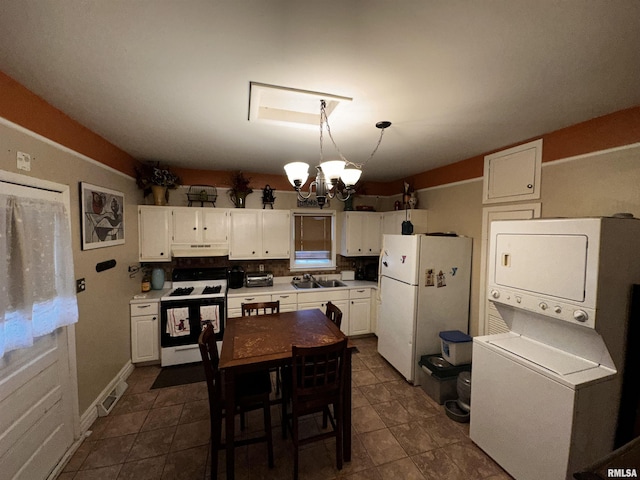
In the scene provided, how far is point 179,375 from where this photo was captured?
3.03 meters

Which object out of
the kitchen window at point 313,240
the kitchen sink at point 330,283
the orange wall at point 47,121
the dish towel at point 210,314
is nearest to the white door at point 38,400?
the orange wall at point 47,121

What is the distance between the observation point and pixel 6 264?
139cm

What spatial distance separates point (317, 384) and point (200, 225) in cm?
275

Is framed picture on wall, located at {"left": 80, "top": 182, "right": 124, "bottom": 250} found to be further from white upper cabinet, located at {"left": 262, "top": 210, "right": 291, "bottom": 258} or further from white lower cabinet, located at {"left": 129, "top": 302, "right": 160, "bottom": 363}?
white upper cabinet, located at {"left": 262, "top": 210, "right": 291, "bottom": 258}

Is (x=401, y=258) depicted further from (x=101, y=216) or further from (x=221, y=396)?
(x=101, y=216)

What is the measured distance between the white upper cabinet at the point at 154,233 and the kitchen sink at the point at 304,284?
6.02 feet

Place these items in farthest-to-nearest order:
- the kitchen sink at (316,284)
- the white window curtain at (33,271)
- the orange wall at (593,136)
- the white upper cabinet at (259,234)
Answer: the kitchen sink at (316,284), the white upper cabinet at (259,234), the orange wall at (593,136), the white window curtain at (33,271)

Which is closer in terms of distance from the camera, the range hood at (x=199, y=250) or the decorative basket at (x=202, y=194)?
the range hood at (x=199, y=250)

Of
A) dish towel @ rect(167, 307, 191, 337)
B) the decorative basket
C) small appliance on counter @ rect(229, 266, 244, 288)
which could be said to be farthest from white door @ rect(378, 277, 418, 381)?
the decorative basket

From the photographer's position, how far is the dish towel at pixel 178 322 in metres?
3.11

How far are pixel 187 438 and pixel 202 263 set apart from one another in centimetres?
222

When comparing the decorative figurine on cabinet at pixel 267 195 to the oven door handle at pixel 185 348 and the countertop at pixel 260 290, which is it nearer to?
the countertop at pixel 260 290

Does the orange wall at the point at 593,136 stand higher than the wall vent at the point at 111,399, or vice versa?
the orange wall at the point at 593,136

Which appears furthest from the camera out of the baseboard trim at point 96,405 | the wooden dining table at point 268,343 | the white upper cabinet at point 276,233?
the white upper cabinet at point 276,233
